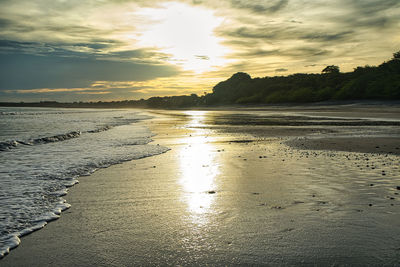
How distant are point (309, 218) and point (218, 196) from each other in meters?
1.73

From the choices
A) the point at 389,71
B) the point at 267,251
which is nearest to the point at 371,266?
the point at 267,251

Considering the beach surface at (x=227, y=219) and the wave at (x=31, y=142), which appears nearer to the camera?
the beach surface at (x=227, y=219)

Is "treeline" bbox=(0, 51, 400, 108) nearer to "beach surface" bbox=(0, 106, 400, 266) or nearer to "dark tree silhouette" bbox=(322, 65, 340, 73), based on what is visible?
"dark tree silhouette" bbox=(322, 65, 340, 73)

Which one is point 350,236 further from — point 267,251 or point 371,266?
point 267,251

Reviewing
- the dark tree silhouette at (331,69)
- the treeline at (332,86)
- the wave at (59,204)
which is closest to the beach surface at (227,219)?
the wave at (59,204)

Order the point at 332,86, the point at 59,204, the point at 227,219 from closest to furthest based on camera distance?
the point at 227,219, the point at 59,204, the point at 332,86

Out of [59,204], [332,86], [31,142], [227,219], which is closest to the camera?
[227,219]

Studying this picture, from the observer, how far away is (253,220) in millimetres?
4145

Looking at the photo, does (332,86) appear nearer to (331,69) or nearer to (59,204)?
(331,69)

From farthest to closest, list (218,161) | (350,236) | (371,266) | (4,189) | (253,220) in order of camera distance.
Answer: (218,161) < (4,189) < (253,220) < (350,236) < (371,266)

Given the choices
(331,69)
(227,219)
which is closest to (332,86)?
(331,69)

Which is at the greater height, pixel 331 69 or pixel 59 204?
pixel 331 69

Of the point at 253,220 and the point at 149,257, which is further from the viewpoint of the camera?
the point at 253,220

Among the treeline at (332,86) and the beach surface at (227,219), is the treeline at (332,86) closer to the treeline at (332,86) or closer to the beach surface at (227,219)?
the treeline at (332,86)
